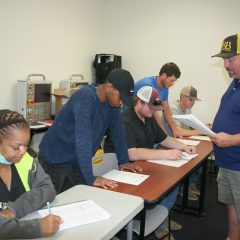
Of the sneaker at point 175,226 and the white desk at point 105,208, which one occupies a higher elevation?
the white desk at point 105,208

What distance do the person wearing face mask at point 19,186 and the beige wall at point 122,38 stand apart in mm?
2663

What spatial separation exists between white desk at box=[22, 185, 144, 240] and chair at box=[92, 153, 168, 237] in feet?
1.51

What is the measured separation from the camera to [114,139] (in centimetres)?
227

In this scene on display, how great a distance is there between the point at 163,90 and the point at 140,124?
139cm

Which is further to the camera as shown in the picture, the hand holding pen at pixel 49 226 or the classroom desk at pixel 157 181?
the classroom desk at pixel 157 181

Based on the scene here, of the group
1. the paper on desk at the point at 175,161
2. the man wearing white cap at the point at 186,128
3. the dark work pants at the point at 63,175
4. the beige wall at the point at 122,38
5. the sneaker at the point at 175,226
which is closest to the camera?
the dark work pants at the point at 63,175

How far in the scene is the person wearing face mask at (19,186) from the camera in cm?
115

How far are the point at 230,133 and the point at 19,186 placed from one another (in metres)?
1.47

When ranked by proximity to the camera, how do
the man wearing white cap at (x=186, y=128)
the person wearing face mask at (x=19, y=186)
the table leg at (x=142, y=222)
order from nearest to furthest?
the person wearing face mask at (x=19, y=186)
the table leg at (x=142, y=222)
the man wearing white cap at (x=186, y=128)

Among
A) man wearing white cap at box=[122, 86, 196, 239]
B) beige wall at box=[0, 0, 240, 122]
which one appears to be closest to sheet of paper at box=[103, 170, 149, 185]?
man wearing white cap at box=[122, 86, 196, 239]

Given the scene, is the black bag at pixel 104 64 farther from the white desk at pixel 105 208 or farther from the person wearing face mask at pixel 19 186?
the person wearing face mask at pixel 19 186

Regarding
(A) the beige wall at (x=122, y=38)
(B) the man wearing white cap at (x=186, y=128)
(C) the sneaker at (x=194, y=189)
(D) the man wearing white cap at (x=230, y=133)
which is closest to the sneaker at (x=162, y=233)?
(D) the man wearing white cap at (x=230, y=133)

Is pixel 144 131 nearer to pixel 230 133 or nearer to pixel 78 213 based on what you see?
pixel 230 133

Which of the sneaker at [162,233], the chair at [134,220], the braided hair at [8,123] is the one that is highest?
the braided hair at [8,123]
